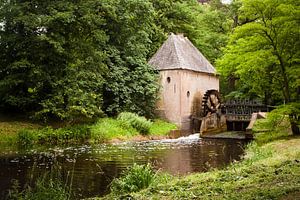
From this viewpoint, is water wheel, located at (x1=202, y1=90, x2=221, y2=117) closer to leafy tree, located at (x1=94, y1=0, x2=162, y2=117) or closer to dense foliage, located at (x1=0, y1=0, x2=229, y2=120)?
leafy tree, located at (x1=94, y1=0, x2=162, y2=117)

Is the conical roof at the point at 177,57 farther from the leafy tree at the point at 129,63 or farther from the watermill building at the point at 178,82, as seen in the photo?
the leafy tree at the point at 129,63

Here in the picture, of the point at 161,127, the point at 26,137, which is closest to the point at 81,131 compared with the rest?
the point at 26,137

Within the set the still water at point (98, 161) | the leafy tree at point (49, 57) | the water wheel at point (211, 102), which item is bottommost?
the still water at point (98, 161)

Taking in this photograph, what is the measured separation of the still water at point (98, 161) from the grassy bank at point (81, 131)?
58.4 inches

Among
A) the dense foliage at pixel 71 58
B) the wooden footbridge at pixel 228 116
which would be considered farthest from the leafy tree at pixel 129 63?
the wooden footbridge at pixel 228 116

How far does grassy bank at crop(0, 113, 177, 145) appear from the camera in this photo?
20062mm

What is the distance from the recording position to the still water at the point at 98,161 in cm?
1135

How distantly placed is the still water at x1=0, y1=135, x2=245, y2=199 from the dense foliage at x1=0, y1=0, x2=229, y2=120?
3.94 metres

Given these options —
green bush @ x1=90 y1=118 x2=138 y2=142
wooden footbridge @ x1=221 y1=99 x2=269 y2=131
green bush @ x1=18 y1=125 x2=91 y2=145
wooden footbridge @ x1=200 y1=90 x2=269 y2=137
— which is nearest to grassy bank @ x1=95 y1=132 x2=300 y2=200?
green bush @ x1=18 y1=125 x2=91 y2=145

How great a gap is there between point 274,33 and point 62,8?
11.1m

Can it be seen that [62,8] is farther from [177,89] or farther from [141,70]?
[177,89]

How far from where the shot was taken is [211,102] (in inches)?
1219

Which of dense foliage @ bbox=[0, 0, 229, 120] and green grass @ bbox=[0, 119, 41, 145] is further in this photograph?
dense foliage @ bbox=[0, 0, 229, 120]

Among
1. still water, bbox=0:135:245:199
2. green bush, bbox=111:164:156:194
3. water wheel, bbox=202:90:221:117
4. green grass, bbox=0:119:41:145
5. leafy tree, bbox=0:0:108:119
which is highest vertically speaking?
leafy tree, bbox=0:0:108:119
